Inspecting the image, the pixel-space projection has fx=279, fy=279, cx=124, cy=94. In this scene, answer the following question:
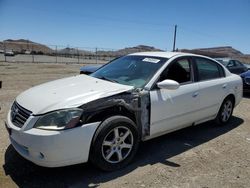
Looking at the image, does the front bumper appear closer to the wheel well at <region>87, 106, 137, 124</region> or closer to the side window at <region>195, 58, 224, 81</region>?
the wheel well at <region>87, 106, 137, 124</region>

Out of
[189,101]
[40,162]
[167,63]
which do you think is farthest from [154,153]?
[40,162]

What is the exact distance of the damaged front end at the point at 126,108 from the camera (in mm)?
3406

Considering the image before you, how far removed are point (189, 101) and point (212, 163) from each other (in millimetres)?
1073

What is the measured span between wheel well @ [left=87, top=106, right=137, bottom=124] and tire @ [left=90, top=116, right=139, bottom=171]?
0.22 ft

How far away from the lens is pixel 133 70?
4590 millimetres

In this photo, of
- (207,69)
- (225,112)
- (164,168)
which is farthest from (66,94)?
(225,112)

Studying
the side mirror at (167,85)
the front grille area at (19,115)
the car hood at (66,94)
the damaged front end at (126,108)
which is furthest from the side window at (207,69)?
the front grille area at (19,115)

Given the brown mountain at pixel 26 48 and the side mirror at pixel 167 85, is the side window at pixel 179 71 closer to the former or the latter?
the side mirror at pixel 167 85

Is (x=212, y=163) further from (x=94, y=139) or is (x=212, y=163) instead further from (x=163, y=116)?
(x=94, y=139)

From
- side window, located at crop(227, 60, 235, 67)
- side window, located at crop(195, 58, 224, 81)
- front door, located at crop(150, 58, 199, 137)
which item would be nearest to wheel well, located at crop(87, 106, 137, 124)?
front door, located at crop(150, 58, 199, 137)

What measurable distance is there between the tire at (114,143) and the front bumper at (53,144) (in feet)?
0.39

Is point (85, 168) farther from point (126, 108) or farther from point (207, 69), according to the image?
point (207, 69)

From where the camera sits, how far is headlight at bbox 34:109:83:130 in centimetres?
320

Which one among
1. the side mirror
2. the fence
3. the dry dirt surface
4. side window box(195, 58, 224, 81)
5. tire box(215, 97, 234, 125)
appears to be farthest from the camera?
the fence
